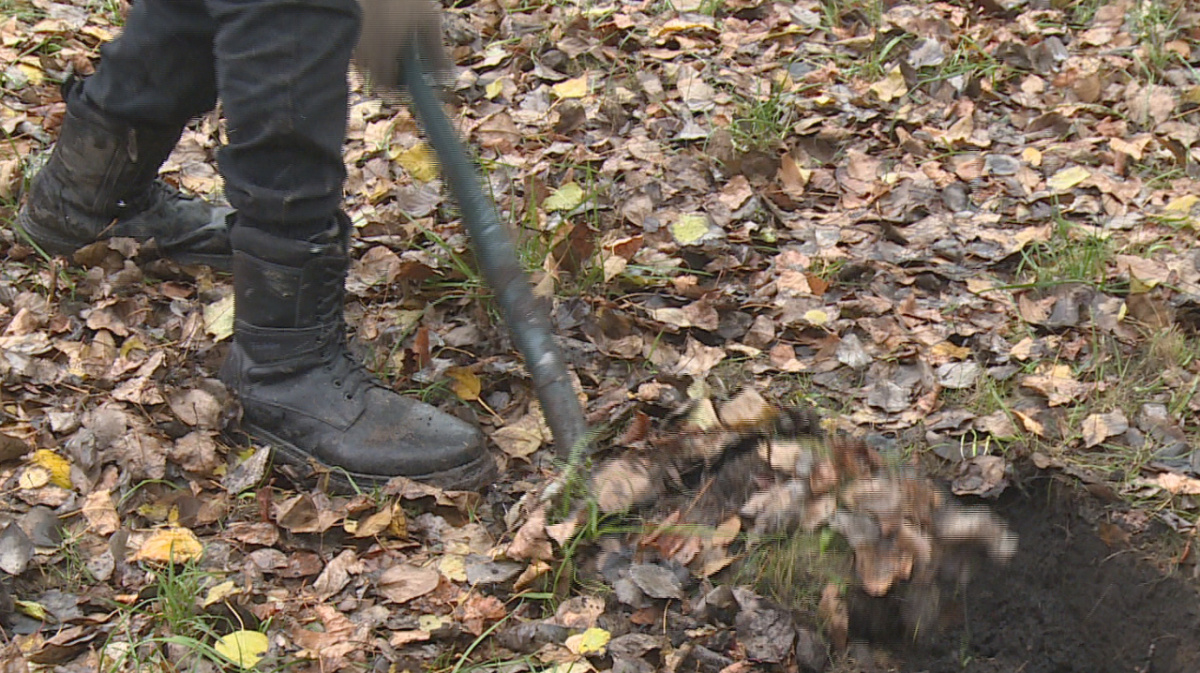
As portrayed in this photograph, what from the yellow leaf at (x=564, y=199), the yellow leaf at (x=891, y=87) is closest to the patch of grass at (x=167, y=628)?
the yellow leaf at (x=564, y=199)

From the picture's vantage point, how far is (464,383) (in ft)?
8.46

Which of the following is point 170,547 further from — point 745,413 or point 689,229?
point 689,229

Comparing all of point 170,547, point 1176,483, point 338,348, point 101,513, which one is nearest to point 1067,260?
point 1176,483

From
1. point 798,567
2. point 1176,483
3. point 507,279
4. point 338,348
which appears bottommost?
point 1176,483

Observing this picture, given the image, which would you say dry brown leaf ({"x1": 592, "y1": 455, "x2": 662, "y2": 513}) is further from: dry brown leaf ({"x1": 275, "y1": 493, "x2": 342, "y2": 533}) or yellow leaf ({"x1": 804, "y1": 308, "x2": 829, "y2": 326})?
yellow leaf ({"x1": 804, "y1": 308, "x2": 829, "y2": 326})

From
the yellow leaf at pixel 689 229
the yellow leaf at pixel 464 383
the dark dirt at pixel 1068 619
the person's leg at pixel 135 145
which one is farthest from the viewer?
the yellow leaf at pixel 689 229

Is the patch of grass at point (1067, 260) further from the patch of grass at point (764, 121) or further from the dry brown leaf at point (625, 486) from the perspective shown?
the dry brown leaf at point (625, 486)

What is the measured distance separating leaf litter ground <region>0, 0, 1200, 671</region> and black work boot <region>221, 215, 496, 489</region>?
7 centimetres

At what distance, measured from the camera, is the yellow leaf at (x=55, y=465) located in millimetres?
2277

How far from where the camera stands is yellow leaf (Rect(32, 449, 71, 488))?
2277 mm

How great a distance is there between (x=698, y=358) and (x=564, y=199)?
27.9 inches

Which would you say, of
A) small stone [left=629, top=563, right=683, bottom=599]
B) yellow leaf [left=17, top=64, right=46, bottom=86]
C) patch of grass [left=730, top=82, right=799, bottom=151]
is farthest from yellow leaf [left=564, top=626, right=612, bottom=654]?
yellow leaf [left=17, top=64, right=46, bottom=86]

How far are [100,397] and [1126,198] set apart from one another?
2620 mm

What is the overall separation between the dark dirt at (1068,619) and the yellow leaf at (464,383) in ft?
3.53
